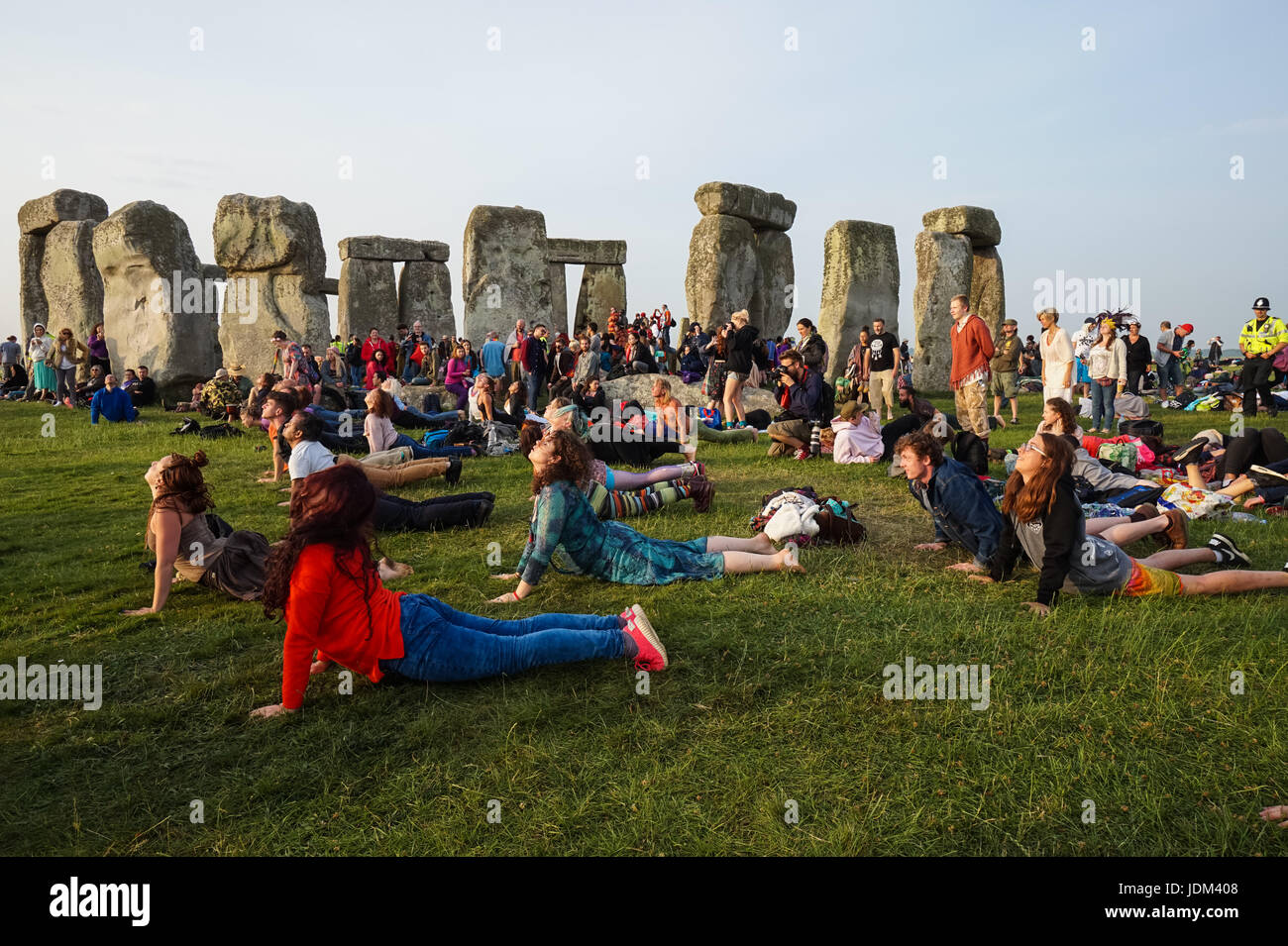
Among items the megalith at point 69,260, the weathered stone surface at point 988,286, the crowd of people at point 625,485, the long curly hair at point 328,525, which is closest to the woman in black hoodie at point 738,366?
the crowd of people at point 625,485

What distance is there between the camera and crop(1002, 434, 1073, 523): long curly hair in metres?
4.89

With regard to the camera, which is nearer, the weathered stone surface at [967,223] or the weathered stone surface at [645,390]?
the weathered stone surface at [645,390]

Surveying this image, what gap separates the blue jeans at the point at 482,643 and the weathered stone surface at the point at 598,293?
2296 cm

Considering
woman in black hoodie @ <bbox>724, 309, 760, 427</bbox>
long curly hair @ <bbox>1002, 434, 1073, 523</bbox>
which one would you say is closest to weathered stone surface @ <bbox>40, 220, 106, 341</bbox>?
woman in black hoodie @ <bbox>724, 309, 760, 427</bbox>

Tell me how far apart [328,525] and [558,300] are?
2121 cm

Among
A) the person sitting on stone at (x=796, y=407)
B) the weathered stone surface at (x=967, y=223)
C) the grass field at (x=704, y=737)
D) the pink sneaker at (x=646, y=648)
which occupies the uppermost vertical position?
the weathered stone surface at (x=967, y=223)

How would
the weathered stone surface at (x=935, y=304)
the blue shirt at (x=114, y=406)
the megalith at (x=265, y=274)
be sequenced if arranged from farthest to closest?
the weathered stone surface at (x=935, y=304) → the megalith at (x=265, y=274) → the blue shirt at (x=114, y=406)

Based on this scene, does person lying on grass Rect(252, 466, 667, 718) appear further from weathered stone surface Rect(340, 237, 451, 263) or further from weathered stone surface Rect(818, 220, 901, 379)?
weathered stone surface Rect(340, 237, 451, 263)

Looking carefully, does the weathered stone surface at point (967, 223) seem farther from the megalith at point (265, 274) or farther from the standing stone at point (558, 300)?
the megalith at point (265, 274)

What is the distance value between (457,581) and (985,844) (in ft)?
12.5

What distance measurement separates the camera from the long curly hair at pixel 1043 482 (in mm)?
4895

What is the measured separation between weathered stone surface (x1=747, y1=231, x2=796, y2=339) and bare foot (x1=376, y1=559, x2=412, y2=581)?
18639 millimetres
